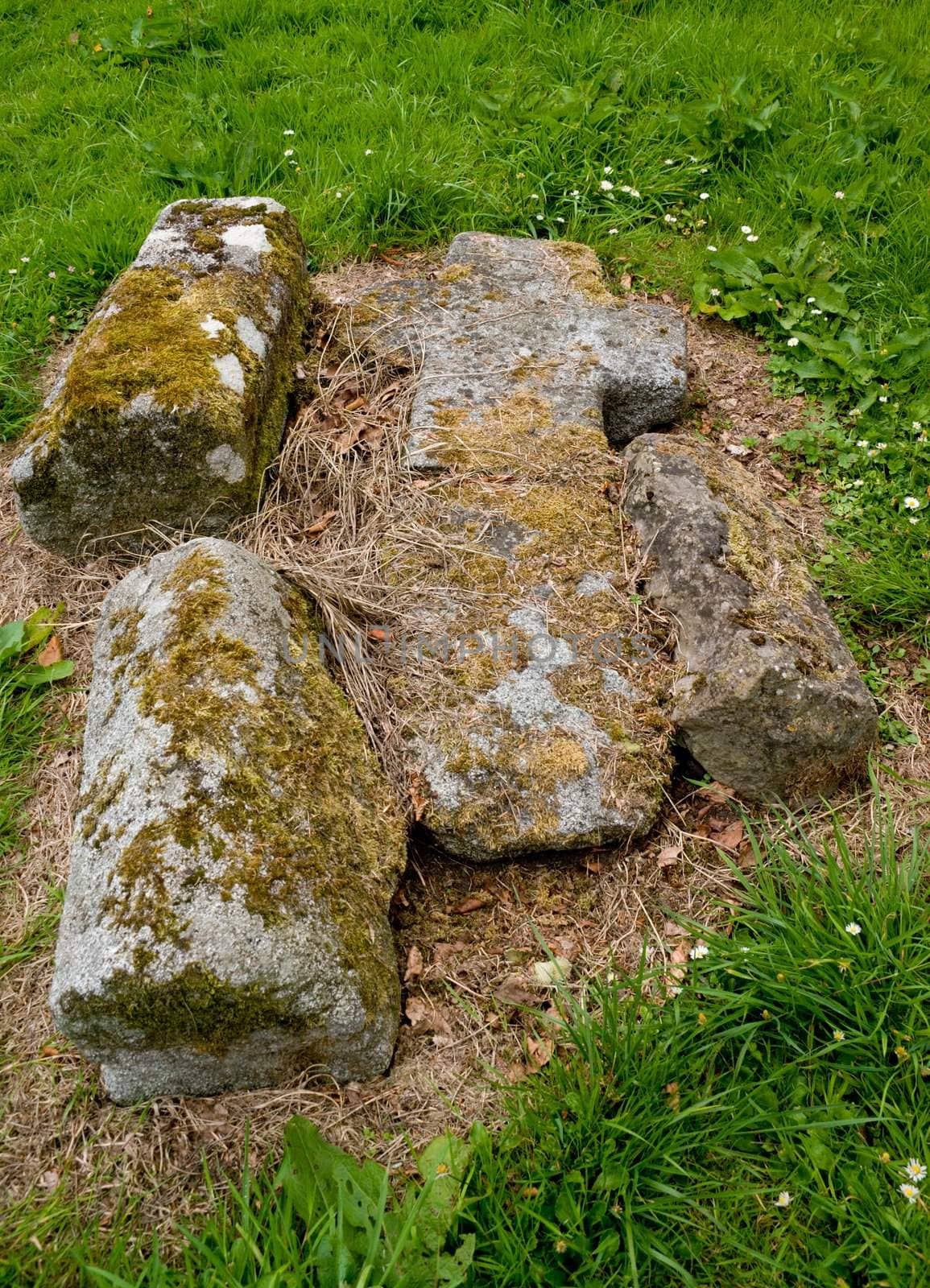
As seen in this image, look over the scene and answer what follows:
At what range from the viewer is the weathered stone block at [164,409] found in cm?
276

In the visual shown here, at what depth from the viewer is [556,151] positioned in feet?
14.4

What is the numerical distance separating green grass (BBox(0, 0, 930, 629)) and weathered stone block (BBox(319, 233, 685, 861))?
60 centimetres

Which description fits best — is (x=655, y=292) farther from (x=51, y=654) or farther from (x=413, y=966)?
(x=413, y=966)

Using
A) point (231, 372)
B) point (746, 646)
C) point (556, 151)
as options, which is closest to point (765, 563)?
point (746, 646)

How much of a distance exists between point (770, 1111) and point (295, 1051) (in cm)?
107

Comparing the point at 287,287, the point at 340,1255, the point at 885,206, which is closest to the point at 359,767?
the point at 340,1255

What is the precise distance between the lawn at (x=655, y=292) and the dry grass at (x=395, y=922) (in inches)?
3.5

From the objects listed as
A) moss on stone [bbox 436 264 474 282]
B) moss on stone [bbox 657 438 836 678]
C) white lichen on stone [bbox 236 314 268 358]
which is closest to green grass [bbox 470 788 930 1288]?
moss on stone [bbox 657 438 836 678]

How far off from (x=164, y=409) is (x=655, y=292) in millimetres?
2499

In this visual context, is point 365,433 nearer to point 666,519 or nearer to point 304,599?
point 304,599

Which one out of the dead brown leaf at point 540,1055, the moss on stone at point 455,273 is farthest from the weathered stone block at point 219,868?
the moss on stone at point 455,273

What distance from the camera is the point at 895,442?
339 cm

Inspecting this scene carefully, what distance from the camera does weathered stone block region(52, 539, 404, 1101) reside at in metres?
Answer: 1.81

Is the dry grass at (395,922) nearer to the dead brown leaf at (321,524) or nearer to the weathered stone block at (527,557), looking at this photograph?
the dead brown leaf at (321,524)
